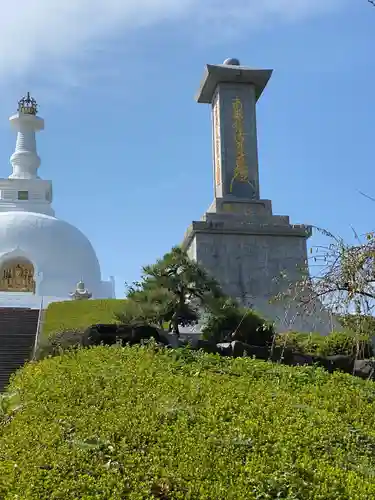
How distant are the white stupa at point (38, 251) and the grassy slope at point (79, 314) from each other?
22.0ft

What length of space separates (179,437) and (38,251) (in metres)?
28.2

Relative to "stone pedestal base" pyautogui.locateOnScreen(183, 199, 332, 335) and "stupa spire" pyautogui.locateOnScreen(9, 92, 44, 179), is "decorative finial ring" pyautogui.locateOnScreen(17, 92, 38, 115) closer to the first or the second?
"stupa spire" pyautogui.locateOnScreen(9, 92, 44, 179)

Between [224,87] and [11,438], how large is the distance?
1695 centimetres

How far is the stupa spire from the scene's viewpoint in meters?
39.1

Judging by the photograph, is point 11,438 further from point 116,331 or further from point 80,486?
point 116,331

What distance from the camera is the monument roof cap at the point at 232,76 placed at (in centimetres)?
2189

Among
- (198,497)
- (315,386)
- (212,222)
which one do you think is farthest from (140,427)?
(212,222)

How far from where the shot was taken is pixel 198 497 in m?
5.08

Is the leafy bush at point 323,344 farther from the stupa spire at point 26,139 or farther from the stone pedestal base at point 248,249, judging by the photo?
the stupa spire at point 26,139

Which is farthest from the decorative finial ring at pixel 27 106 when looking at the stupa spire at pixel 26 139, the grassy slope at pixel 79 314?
the grassy slope at pixel 79 314

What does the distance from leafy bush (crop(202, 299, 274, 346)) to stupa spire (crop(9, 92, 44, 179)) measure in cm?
2489

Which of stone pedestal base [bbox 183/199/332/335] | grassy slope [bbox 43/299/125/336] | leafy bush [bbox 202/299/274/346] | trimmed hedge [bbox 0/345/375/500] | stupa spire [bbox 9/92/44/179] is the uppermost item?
stupa spire [bbox 9/92/44/179]

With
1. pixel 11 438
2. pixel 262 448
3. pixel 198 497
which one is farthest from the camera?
pixel 11 438

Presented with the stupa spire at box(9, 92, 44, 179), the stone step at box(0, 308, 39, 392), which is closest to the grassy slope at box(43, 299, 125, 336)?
the stone step at box(0, 308, 39, 392)
